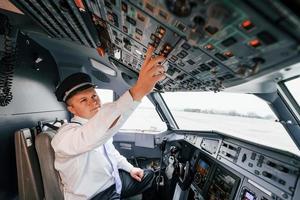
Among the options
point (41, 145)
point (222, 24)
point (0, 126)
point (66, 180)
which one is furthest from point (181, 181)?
point (222, 24)

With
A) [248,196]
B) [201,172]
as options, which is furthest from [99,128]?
[201,172]

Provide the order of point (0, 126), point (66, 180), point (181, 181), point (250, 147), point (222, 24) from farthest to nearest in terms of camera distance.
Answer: point (181, 181)
point (0, 126)
point (66, 180)
point (250, 147)
point (222, 24)

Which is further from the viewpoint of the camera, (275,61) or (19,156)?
(19,156)

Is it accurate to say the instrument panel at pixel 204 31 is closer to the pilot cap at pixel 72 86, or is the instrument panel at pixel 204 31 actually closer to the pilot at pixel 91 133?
the pilot at pixel 91 133

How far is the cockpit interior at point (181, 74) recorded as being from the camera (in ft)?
2.28

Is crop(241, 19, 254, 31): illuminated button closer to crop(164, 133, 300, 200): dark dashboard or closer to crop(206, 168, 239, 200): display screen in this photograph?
crop(164, 133, 300, 200): dark dashboard

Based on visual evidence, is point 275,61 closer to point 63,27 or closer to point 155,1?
point 155,1

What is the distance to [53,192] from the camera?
1.95 metres

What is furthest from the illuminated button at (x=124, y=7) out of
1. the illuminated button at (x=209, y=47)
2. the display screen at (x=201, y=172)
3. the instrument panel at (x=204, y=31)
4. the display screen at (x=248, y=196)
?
the display screen at (x=201, y=172)

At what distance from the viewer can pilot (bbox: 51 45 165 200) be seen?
4.43 feet

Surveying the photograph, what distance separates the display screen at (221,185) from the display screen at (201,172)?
0.15m

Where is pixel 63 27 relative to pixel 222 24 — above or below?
above

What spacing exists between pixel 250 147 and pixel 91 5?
4.79 feet

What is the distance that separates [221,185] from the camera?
200 cm
